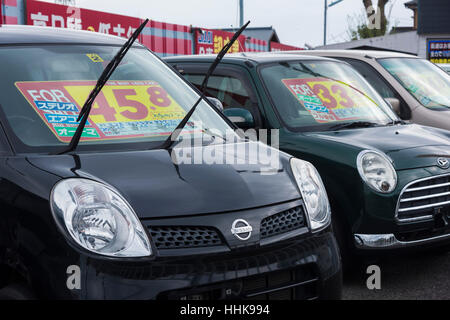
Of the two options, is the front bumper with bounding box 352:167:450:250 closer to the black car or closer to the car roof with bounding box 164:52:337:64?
the black car

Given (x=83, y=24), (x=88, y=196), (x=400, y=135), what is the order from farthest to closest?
(x=83, y=24), (x=400, y=135), (x=88, y=196)

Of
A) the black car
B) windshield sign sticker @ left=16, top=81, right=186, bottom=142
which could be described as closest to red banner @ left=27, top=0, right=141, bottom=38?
windshield sign sticker @ left=16, top=81, right=186, bottom=142

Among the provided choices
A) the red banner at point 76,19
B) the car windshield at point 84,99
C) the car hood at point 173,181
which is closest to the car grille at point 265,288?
the car hood at point 173,181

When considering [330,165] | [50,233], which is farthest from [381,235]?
[50,233]

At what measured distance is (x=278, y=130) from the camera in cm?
486

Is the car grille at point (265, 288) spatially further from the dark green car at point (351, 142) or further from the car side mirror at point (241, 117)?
the car side mirror at point (241, 117)

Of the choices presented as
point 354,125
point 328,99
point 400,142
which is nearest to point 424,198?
point 400,142

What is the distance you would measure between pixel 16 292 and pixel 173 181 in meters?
0.78

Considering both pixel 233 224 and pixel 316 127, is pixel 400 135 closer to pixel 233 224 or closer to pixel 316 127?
pixel 316 127

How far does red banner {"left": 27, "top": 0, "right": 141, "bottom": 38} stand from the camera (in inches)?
514

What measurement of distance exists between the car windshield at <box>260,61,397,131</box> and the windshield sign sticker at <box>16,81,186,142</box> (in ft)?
4.97

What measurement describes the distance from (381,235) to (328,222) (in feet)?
4.04

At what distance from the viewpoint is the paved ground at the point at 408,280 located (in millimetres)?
4301

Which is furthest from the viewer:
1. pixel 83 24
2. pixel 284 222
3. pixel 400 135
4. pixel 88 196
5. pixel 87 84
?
pixel 83 24
